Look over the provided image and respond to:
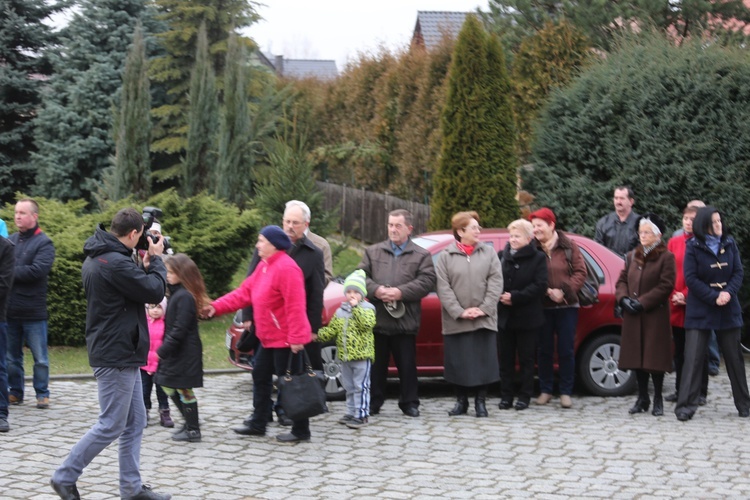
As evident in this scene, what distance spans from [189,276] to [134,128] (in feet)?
37.9

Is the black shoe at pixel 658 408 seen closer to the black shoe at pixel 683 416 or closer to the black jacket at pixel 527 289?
the black shoe at pixel 683 416

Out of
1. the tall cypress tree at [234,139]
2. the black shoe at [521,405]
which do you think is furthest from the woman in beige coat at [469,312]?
the tall cypress tree at [234,139]

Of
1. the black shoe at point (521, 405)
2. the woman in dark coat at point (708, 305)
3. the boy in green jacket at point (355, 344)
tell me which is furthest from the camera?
the black shoe at point (521, 405)

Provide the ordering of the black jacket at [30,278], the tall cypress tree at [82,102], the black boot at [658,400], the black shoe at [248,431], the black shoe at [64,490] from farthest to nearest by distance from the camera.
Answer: the tall cypress tree at [82,102]
the black boot at [658,400]
the black jacket at [30,278]
the black shoe at [248,431]
the black shoe at [64,490]

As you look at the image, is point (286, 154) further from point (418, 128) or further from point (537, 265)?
point (418, 128)

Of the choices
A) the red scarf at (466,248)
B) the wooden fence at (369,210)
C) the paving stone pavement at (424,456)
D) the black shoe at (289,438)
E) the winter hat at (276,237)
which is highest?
the wooden fence at (369,210)

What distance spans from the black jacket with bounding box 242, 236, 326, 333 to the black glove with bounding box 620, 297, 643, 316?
297cm

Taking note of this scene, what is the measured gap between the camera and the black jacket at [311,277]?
8859 millimetres

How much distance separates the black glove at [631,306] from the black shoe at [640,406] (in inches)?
34.7

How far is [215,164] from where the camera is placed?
827 inches

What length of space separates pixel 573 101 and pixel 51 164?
13.3m

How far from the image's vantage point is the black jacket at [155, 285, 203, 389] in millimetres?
8234

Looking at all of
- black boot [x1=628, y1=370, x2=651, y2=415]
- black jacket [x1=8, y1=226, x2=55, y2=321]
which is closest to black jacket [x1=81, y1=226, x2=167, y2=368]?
black jacket [x1=8, y1=226, x2=55, y2=321]

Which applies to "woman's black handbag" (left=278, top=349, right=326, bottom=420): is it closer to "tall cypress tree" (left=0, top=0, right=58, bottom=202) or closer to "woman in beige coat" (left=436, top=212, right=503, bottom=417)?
"woman in beige coat" (left=436, top=212, right=503, bottom=417)
